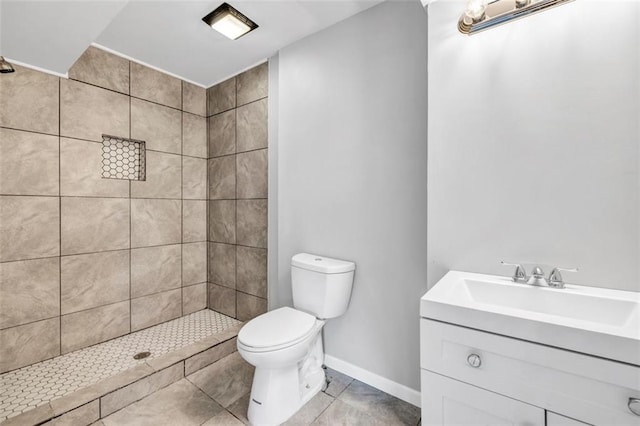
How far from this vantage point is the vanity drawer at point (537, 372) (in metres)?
0.74

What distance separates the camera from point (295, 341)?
57.1 inches

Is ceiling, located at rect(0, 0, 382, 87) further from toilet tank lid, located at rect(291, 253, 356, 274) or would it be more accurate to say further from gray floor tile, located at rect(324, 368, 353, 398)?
gray floor tile, located at rect(324, 368, 353, 398)

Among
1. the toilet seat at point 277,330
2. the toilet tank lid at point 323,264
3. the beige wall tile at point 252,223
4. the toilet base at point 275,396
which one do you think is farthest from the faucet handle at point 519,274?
the beige wall tile at point 252,223

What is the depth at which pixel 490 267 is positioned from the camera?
1.27 m

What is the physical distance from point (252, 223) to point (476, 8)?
199cm

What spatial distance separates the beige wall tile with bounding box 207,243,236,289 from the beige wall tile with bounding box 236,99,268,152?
0.92 m

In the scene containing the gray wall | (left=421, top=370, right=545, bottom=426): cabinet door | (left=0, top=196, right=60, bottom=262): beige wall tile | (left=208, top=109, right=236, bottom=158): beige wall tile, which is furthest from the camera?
(left=208, top=109, right=236, bottom=158): beige wall tile

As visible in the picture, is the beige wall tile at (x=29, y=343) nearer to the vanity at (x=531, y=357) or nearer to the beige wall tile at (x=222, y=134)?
the beige wall tile at (x=222, y=134)

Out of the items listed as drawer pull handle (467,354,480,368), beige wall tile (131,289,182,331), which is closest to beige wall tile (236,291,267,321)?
beige wall tile (131,289,182,331)

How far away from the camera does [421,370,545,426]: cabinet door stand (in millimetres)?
861

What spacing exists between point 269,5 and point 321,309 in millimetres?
1858

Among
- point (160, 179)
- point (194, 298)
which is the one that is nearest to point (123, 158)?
point (160, 179)

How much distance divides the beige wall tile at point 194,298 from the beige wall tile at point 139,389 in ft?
2.99

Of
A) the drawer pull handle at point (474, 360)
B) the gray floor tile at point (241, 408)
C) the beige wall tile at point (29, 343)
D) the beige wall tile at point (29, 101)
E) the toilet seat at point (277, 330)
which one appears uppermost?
the beige wall tile at point (29, 101)
